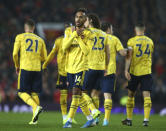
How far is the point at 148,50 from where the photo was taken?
11.2m

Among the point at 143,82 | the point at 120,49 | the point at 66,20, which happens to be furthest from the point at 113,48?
the point at 66,20

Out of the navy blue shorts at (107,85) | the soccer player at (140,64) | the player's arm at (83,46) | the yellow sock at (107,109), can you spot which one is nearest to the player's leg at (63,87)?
the navy blue shorts at (107,85)

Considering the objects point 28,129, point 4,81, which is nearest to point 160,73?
point 4,81

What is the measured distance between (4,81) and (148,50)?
10.4m

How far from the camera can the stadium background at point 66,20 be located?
20.7 metres

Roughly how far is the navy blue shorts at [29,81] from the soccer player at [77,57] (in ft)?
5.31

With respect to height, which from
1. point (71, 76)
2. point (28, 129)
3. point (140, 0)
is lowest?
point (28, 129)

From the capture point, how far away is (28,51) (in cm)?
1099

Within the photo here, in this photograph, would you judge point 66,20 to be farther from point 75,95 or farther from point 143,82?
point 75,95

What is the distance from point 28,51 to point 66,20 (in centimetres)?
1412

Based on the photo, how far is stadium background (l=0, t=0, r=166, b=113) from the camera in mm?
20656

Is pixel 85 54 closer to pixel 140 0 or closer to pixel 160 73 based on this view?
pixel 160 73

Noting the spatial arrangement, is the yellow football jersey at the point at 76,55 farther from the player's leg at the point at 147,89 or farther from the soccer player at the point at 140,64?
the player's leg at the point at 147,89

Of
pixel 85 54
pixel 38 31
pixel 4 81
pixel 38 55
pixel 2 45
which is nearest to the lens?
pixel 85 54
